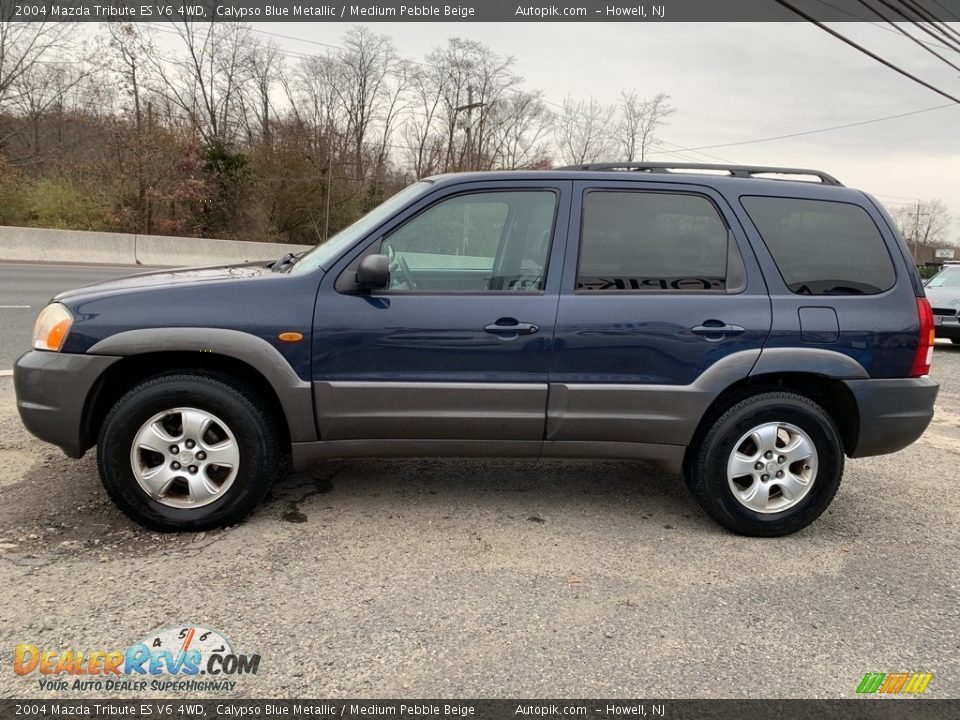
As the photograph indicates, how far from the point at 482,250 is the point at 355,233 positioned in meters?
0.67

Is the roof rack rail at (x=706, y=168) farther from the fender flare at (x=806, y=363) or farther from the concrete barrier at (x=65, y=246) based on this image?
the concrete barrier at (x=65, y=246)

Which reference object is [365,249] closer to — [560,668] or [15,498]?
[560,668]

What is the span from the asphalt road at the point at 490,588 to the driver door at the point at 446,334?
0.56 m

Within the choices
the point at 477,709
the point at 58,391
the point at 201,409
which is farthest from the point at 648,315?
the point at 58,391

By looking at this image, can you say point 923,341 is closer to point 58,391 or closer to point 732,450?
point 732,450

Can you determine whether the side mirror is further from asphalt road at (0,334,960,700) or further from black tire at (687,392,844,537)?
black tire at (687,392,844,537)

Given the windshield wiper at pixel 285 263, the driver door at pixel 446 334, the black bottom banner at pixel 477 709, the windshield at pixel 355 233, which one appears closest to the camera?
the black bottom banner at pixel 477 709

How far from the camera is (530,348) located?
127 inches

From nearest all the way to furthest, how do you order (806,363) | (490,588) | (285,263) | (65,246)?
(490,588), (806,363), (285,263), (65,246)

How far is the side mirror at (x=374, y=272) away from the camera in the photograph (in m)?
3.07

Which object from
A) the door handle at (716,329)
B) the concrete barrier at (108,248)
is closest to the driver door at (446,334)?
the door handle at (716,329)

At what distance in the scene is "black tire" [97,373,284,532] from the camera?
10.1 feet

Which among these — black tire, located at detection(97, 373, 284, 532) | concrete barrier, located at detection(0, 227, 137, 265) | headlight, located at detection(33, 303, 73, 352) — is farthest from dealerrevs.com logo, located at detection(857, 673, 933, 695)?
concrete barrier, located at detection(0, 227, 137, 265)

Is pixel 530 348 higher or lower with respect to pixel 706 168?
lower
